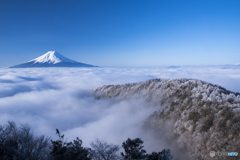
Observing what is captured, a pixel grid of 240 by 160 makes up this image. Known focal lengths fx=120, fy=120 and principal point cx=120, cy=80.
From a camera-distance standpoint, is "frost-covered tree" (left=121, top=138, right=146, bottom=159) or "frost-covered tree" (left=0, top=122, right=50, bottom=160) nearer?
"frost-covered tree" (left=0, top=122, right=50, bottom=160)

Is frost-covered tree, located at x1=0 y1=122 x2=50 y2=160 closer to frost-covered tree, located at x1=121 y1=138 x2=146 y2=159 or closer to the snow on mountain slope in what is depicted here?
frost-covered tree, located at x1=121 y1=138 x2=146 y2=159

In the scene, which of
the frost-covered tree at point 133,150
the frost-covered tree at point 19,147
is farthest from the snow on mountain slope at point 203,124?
the frost-covered tree at point 19,147

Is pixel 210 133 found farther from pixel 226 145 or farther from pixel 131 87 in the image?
pixel 131 87

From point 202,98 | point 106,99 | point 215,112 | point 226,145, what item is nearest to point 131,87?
point 106,99

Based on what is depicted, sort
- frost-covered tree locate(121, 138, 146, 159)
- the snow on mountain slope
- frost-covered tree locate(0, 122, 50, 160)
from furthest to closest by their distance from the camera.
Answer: the snow on mountain slope
frost-covered tree locate(121, 138, 146, 159)
frost-covered tree locate(0, 122, 50, 160)

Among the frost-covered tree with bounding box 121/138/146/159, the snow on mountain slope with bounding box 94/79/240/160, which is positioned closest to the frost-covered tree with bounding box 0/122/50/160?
the frost-covered tree with bounding box 121/138/146/159

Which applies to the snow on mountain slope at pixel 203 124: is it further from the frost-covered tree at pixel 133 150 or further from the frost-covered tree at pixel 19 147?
the frost-covered tree at pixel 19 147

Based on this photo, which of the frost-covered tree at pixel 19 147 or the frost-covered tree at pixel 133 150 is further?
the frost-covered tree at pixel 133 150

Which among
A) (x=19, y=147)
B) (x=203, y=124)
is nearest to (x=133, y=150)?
(x=19, y=147)

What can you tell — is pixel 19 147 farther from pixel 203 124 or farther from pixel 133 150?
pixel 203 124

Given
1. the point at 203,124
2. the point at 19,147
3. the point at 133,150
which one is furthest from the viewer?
the point at 203,124

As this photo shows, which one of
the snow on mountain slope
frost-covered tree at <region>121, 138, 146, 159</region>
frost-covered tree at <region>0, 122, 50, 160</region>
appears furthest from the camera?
the snow on mountain slope
